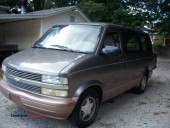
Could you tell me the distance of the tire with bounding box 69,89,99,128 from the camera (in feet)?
13.7

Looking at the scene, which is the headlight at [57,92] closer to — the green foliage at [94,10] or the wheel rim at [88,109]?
the wheel rim at [88,109]

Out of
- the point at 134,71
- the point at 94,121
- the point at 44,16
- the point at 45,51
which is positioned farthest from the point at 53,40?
the point at 44,16

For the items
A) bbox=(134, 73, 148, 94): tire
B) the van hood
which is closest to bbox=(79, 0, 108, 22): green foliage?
bbox=(134, 73, 148, 94): tire

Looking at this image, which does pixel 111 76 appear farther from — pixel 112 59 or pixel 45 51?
pixel 45 51

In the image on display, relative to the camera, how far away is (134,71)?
6.16 m

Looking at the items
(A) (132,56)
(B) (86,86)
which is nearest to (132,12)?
(A) (132,56)

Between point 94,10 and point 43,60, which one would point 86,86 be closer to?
point 43,60

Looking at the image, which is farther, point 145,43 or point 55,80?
point 145,43

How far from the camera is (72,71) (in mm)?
3936

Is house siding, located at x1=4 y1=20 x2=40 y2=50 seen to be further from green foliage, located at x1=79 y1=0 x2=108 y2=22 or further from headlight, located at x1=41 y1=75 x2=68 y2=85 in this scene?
headlight, located at x1=41 y1=75 x2=68 y2=85

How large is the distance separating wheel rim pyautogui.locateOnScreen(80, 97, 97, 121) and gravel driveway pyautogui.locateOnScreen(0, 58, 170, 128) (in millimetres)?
214

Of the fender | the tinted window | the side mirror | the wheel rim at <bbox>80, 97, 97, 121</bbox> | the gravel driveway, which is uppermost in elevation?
the tinted window

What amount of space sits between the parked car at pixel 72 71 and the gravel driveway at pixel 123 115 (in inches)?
17.0

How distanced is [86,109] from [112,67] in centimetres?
110
